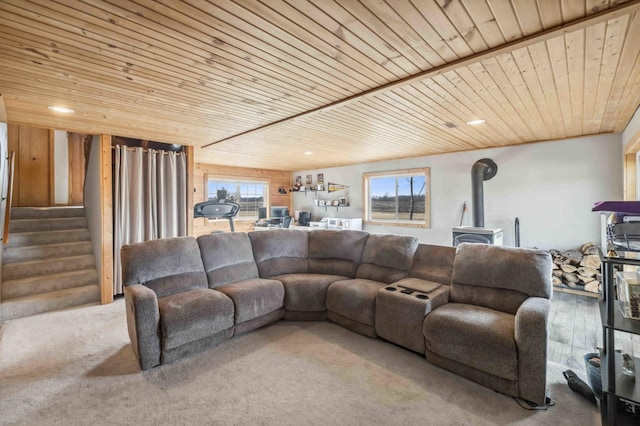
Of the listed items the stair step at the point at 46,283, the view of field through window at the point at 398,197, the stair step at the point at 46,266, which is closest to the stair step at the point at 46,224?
the stair step at the point at 46,266

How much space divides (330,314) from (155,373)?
167 centimetres

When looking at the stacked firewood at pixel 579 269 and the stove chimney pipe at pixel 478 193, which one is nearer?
the stacked firewood at pixel 579 269

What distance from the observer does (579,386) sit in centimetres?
200

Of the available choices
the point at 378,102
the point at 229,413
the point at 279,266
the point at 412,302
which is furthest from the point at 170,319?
the point at 378,102

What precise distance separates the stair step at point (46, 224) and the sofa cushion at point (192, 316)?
341 centimetres

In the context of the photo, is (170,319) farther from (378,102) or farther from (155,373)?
(378,102)

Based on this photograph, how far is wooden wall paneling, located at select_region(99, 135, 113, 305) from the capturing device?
3.92m

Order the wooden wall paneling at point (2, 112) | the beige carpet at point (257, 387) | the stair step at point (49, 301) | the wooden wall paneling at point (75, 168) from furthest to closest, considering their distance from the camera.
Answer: the wooden wall paneling at point (75, 168) < the stair step at point (49, 301) < the wooden wall paneling at point (2, 112) < the beige carpet at point (257, 387)

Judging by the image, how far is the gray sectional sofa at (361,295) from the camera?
2.05 meters

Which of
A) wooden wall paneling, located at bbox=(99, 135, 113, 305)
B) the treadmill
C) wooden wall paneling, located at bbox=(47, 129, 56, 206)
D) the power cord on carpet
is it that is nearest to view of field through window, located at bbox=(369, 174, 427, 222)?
the treadmill

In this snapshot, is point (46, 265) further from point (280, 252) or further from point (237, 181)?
point (237, 181)

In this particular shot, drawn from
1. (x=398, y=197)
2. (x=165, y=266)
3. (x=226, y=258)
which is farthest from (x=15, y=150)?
(x=398, y=197)

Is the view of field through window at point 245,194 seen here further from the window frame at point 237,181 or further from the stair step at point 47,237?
the stair step at point 47,237

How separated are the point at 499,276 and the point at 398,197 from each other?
385 centimetres
